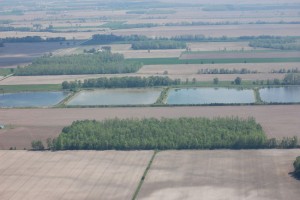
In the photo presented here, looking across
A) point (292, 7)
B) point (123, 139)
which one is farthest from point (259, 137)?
point (292, 7)

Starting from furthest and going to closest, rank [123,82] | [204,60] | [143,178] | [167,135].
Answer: [204,60], [123,82], [167,135], [143,178]

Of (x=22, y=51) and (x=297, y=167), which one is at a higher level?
(x=22, y=51)

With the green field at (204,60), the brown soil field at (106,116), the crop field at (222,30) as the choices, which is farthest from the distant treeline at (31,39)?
the brown soil field at (106,116)

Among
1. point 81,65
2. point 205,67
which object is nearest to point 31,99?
point 81,65

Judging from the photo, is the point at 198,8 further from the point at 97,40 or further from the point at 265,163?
the point at 265,163

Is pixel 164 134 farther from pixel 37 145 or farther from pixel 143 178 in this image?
pixel 37 145

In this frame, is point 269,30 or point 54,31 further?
point 54,31

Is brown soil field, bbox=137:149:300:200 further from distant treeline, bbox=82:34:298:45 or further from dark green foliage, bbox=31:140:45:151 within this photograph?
distant treeline, bbox=82:34:298:45
